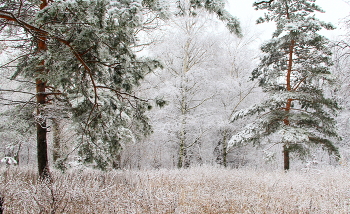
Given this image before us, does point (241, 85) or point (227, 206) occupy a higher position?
point (241, 85)

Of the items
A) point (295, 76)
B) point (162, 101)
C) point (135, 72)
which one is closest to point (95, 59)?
point (135, 72)

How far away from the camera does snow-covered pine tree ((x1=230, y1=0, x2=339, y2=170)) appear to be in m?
8.70

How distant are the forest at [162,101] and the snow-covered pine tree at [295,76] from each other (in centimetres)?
6

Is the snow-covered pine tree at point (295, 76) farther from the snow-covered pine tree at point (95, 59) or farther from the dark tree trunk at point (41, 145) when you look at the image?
the dark tree trunk at point (41, 145)

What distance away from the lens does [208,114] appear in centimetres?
1177

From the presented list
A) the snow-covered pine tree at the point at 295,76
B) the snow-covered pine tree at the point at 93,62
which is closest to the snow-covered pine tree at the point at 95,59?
the snow-covered pine tree at the point at 93,62

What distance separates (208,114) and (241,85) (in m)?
3.13

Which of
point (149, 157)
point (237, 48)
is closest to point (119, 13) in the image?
point (237, 48)

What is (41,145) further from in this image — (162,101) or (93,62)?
(162,101)

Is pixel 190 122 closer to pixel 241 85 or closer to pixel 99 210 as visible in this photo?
pixel 241 85

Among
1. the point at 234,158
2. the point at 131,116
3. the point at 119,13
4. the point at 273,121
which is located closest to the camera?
the point at 119,13

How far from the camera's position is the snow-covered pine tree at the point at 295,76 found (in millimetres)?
8703

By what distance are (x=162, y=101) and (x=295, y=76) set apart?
8055mm

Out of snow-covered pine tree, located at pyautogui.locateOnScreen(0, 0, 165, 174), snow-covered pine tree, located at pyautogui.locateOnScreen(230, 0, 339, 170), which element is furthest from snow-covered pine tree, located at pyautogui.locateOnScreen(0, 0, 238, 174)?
snow-covered pine tree, located at pyautogui.locateOnScreen(230, 0, 339, 170)
